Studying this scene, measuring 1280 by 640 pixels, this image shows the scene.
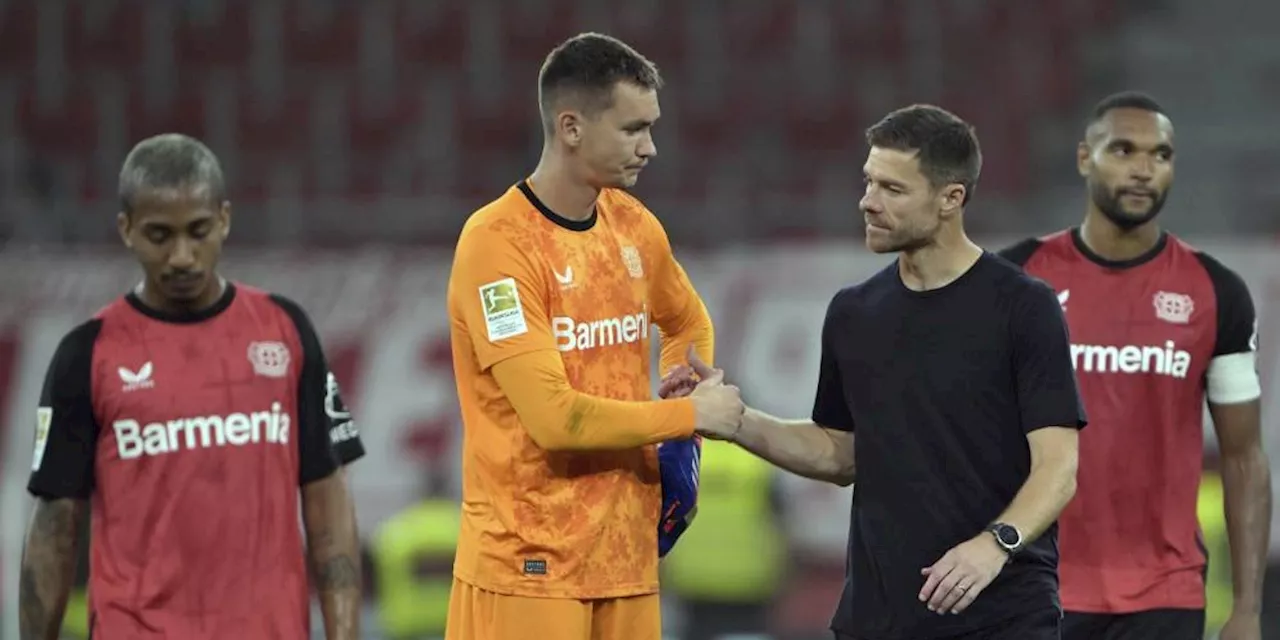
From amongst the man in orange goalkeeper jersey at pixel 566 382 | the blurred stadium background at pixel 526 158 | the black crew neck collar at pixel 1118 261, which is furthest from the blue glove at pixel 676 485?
the blurred stadium background at pixel 526 158

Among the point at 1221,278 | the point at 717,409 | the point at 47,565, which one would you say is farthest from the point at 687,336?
the point at 1221,278

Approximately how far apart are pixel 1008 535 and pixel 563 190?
1.22 metres

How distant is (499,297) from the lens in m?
4.20

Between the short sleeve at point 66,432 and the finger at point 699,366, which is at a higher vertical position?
the finger at point 699,366

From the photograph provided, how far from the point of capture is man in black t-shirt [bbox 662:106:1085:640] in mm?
4078

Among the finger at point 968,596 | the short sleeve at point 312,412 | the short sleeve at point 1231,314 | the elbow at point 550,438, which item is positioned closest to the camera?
the finger at point 968,596

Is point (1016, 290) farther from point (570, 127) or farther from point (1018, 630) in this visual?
point (570, 127)

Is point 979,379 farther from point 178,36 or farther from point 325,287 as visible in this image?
point 178,36

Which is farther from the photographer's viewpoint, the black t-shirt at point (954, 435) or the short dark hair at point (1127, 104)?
the short dark hair at point (1127, 104)

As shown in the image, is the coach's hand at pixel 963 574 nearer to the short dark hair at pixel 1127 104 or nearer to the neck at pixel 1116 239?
the neck at pixel 1116 239

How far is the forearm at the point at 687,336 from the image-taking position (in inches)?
185

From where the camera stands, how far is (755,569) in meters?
9.31

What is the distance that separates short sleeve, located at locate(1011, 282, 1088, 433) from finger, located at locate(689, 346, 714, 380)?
2.36ft

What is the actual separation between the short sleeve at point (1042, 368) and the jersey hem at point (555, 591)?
93 centimetres
